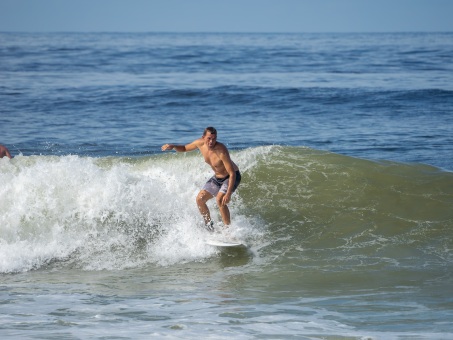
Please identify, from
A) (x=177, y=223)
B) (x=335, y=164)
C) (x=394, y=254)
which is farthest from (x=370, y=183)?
(x=177, y=223)

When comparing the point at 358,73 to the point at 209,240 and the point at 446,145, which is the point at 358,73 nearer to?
the point at 446,145

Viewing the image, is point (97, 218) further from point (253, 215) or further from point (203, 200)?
point (253, 215)

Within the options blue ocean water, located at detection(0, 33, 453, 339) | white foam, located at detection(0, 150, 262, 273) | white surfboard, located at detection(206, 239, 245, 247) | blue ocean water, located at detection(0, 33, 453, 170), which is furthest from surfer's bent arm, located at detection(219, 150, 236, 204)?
blue ocean water, located at detection(0, 33, 453, 170)

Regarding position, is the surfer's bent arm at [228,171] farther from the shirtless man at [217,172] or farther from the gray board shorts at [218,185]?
the gray board shorts at [218,185]

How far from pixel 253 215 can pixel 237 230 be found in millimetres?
1110

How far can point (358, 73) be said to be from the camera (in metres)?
31.5

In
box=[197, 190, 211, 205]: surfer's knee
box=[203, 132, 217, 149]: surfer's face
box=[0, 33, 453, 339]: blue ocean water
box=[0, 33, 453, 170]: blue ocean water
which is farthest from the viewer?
box=[0, 33, 453, 170]: blue ocean water

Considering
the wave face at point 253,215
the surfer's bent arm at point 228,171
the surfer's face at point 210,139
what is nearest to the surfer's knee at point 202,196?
the surfer's bent arm at point 228,171

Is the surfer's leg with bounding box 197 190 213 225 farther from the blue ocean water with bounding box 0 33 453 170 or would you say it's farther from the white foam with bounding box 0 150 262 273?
the blue ocean water with bounding box 0 33 453 170

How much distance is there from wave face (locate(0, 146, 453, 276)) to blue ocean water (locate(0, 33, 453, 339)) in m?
0.03

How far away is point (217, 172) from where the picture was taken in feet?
31.3

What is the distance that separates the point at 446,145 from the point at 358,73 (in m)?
15.4

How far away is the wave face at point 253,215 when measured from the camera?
31.4 ft

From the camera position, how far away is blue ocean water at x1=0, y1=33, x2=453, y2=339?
6.84 metres
